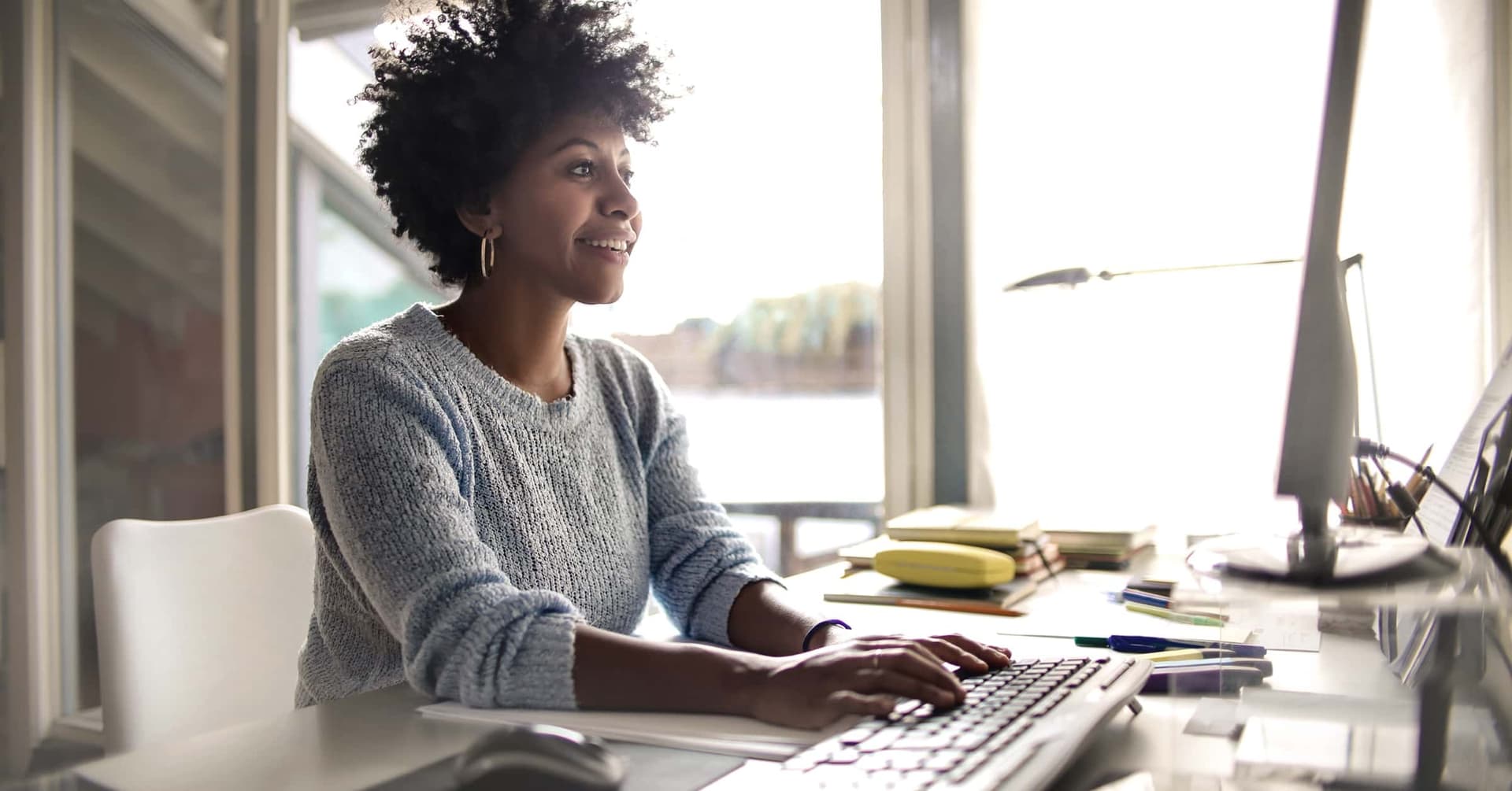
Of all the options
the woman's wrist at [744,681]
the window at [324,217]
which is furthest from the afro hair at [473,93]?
the window at [324,217]

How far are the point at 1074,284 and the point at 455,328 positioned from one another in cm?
102

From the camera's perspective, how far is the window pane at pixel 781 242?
2.17 meters

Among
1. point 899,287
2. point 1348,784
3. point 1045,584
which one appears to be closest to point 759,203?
point 899,287

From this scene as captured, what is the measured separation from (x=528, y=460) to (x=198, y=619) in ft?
1.77

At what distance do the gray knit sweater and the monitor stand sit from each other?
0.52m

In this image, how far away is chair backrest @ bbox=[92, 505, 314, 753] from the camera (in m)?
1.29

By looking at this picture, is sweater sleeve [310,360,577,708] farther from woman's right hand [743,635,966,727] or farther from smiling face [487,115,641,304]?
smiling face [487,115,641,304]

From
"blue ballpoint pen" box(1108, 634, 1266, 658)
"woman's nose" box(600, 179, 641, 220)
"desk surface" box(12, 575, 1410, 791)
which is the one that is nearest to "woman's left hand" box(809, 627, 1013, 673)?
"desk surface" box(12, 575, 1410, 791)

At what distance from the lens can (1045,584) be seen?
1.54 metres

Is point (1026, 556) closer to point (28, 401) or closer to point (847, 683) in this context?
point (847, 683)

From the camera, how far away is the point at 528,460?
1.21 metres

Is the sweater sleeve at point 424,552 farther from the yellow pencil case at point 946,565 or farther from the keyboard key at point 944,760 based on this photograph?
the yellow pencil case at point 946,565

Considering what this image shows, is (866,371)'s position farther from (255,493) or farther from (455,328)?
(255,493)

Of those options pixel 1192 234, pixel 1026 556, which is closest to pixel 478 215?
pixel 1026 556
